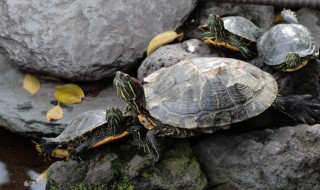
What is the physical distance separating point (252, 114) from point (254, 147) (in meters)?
0.23

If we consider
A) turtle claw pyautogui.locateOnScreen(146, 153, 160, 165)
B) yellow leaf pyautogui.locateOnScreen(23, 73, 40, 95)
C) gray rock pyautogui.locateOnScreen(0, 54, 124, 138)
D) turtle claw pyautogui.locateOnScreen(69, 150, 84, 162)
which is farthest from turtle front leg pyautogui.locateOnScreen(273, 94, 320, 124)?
yellow leaf pyautogui.locateOnScreen(23, 73, 40, 95)

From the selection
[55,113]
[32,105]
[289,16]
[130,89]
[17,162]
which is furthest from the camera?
[289,16]

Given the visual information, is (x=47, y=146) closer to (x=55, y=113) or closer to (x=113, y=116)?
(x=55, y=113)

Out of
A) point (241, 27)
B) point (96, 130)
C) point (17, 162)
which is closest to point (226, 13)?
point (241, 27)

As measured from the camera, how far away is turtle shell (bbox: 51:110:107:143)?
337 cm

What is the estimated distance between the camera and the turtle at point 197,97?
315cm

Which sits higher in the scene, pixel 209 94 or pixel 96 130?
pixel 209 94

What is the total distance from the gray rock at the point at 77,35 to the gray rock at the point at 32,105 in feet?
0.55

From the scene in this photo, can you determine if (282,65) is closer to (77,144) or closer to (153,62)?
(153,62)

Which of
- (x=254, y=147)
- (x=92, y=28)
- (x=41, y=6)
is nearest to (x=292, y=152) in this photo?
(x=254, y=147)

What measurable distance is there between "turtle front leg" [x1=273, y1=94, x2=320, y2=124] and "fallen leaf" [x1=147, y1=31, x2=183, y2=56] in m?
1.23

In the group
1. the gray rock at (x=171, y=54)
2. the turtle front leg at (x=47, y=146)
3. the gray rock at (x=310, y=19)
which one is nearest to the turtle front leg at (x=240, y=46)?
the gray rock at (x=171, y=54)

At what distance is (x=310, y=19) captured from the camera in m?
4.67

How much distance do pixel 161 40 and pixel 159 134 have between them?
121 cm
